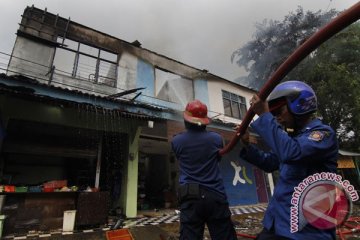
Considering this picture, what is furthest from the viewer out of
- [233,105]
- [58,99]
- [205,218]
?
[233,105]

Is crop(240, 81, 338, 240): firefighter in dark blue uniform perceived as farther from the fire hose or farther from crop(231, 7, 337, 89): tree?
crop(231, 7, 337, 89): tree

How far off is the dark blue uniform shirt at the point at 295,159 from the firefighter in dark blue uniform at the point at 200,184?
2.45 ft

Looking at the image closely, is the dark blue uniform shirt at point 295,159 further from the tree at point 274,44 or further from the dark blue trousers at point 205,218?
the tree at point 274,44

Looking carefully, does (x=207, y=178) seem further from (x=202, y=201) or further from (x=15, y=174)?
(x=15, y=174)

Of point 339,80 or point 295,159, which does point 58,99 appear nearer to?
point 295,159

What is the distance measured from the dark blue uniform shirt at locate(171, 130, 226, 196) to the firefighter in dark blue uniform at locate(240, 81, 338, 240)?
2.79 ft

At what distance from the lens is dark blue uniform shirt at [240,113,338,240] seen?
144 centimetres

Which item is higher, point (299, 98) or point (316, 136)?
point (299, 98)

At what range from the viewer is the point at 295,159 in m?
1.46

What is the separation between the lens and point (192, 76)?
14.2 m

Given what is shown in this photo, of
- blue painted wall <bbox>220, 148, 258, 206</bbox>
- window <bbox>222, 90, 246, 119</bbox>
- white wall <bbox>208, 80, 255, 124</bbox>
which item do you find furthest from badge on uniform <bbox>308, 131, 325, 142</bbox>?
→ window <bbox>222, 90, 246, 119</bbox>

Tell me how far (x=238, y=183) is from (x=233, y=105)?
5005mm

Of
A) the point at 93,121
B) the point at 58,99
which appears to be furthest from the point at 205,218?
the point at 93,121

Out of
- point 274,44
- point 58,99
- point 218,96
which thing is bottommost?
point 58,99
